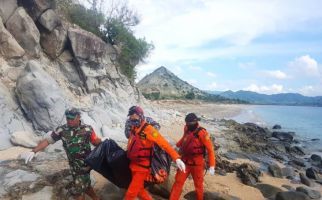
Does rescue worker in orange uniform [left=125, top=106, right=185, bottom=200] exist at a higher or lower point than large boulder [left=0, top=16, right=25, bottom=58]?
lower

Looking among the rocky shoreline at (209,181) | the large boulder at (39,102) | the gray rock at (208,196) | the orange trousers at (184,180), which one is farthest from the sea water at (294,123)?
the orange trousers at (184,180)

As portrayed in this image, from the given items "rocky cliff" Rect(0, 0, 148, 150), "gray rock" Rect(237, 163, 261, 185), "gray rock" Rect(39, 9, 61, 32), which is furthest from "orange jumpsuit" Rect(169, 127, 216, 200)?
"gray rock" Rect(39, 9, 61, 32)

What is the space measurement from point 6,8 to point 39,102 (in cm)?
517

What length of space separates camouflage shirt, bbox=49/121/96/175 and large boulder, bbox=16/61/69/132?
557 centimetres

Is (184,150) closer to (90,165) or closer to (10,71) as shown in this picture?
(90,165)

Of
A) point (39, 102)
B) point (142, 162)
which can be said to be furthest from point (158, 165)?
point (39, 102)

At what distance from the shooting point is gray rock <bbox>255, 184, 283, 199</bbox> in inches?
431

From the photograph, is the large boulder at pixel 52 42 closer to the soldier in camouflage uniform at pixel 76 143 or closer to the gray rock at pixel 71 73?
the gray rock at pixel 71 73

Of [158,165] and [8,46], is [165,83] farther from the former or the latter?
[158,165]

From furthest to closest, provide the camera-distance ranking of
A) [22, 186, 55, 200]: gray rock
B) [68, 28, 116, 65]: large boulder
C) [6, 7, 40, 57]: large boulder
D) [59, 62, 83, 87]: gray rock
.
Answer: [68, 28, 116, 65]: large boulder → [59, 62, 83, 87]: gray rock → [6, 7, 40, 57]: large boulder → [22, 186, 55, 200]: gray rock

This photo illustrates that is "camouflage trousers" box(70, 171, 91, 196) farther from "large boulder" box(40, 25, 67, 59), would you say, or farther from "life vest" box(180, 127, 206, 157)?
"large boulder" box(40, 25, 67, 59)

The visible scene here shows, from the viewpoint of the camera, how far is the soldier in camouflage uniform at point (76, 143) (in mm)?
7258

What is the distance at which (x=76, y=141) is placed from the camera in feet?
24.0

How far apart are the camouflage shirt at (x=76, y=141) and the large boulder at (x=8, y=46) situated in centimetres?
836
